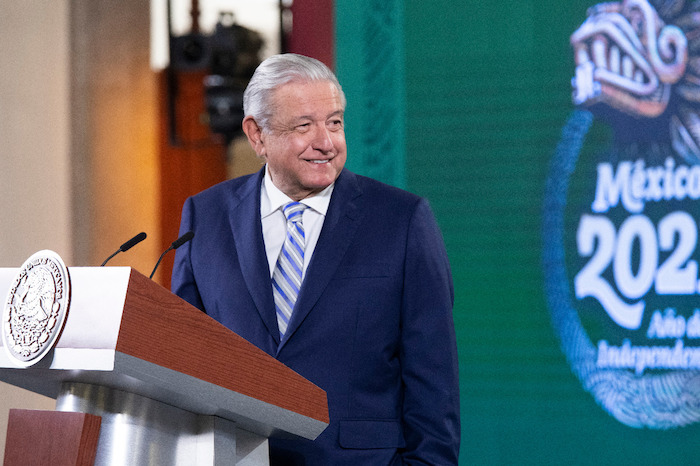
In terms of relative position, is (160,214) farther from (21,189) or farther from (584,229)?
(584,229)

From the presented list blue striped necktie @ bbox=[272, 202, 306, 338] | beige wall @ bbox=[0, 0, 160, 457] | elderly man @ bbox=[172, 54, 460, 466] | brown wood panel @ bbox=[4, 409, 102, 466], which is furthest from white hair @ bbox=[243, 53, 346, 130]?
beige wall @ bbox=[0, 0, 160, 457]

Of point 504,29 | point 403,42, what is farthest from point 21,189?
point 504,29

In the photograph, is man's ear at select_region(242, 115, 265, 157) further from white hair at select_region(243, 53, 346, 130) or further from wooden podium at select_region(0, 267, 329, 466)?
wooden podium at select_region(0, 267, 329, 466)

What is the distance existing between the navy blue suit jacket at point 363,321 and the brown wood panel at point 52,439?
0.53m

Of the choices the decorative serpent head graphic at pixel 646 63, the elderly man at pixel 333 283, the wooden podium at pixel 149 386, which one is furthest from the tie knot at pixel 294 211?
the decorative serpent head graphic at pixel 646 63

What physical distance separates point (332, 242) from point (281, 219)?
14 cm

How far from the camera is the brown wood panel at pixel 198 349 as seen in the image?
2.74 ft

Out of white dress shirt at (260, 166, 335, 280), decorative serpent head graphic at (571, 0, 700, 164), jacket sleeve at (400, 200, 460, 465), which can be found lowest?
jacket sleeve at (400, 200, 460, 465)

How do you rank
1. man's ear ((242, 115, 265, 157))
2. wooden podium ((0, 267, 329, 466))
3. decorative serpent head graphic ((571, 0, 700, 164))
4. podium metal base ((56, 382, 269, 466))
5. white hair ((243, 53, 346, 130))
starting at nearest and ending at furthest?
wooden podium ((0, 267, 329, 466))
podium metal base ((56, 382, 269, 466))
white hair ((243, 53, 346, 130))
man's ear ((242, 115, 265, 157))
decorative serpent head graphic ((571, 0, 700, 164))

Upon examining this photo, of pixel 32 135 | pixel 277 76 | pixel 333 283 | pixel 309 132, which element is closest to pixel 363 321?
pixel 333 283

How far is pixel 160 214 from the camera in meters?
4.44

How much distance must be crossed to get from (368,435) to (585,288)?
2.10 m

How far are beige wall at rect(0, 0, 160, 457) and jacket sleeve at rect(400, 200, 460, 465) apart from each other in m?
2.80

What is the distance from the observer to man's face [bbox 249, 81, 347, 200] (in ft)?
5.03
